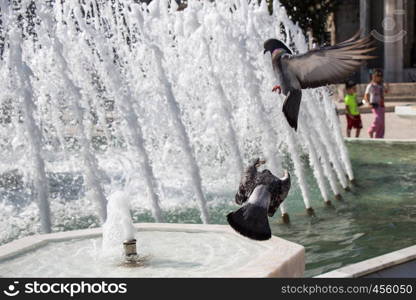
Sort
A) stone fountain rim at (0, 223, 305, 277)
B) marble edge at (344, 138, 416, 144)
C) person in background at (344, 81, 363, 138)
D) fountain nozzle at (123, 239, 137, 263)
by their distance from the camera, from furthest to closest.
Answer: marble edge at (344, 138, 416, 144) < person in background at (344, 81, 363, 138) < fountain nozzle at (123, 239, 137, 263) < stone fountain rim at (0, 223, 305, 277)

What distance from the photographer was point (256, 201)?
4570 millimetres

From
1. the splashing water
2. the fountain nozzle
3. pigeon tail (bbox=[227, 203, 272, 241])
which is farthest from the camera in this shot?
the splashing water

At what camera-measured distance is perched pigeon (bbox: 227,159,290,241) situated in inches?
178

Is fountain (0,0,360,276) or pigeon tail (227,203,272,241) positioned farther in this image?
fountain (0,0,360,276)

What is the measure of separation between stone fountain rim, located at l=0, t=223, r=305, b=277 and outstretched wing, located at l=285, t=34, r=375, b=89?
1212 mm

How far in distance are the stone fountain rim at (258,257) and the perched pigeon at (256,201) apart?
0.19m

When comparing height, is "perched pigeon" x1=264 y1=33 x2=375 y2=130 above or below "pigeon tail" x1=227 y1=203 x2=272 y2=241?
above

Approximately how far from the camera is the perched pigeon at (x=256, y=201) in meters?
4.52

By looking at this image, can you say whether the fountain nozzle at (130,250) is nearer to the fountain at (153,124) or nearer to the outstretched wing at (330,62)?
the fountain at (153,124)

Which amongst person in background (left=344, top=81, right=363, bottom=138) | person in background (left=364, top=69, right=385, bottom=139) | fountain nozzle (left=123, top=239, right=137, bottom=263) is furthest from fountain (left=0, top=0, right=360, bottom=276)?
person in background (left=364, top=69, right=385, bottom=139)

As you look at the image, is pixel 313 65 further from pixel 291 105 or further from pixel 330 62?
pixel 291 105

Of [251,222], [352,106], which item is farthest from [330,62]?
[352,106]

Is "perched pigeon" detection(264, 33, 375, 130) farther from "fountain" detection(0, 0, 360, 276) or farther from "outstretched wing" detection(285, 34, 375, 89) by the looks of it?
"fountain" detection(0, 0, 360, 276)

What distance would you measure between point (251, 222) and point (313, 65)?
1246 millimetres
